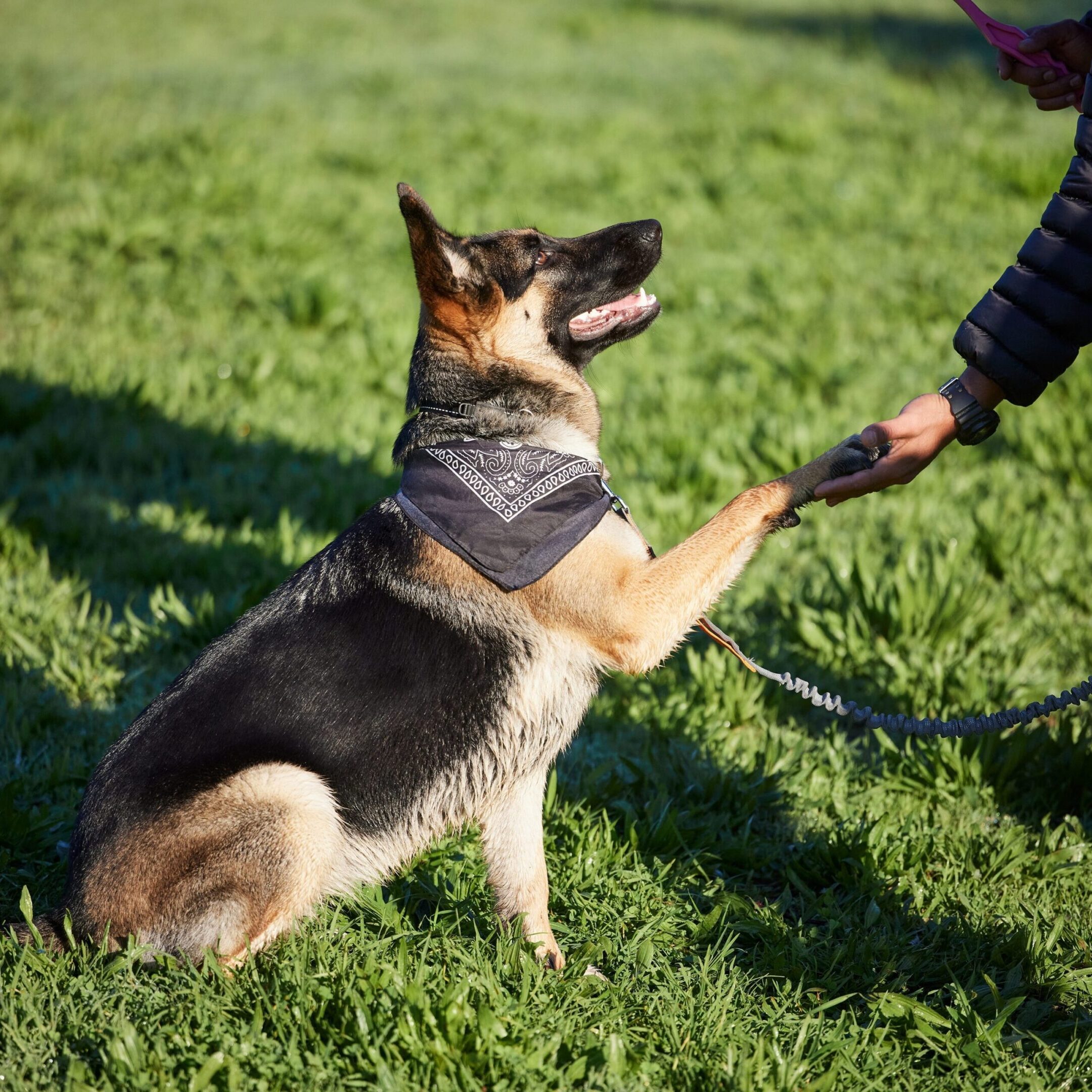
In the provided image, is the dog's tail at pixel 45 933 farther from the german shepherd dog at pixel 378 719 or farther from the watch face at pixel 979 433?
the watch face at pixel 979 433

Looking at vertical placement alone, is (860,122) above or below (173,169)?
above

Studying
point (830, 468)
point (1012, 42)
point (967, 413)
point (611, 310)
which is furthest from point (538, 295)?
point (1012, 42)

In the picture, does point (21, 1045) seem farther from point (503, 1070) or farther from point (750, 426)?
point (750, 426)

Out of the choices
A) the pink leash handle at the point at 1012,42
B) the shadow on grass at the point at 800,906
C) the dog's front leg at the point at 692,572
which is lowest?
the shadow on grass at the point at 800,906

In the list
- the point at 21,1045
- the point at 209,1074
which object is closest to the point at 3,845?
the point at 21,1045

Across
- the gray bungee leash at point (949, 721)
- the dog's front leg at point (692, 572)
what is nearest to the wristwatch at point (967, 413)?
the dog's front leg at point (692, 572)

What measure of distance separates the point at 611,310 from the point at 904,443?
46.5 inches

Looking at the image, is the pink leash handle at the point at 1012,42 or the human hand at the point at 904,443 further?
the pink leash handle at the point at 1012,42

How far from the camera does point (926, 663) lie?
432 cm

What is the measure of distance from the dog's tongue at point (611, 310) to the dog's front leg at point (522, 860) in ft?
5.16

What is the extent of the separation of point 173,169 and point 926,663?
775 centimetres

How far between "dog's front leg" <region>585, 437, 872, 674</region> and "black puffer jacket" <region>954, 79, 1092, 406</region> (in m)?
0.45

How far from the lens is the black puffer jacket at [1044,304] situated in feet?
8.82

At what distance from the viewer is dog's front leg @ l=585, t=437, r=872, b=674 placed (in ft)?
9.48
